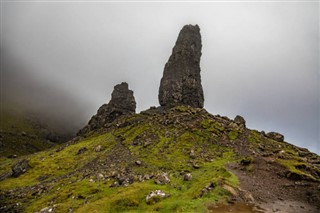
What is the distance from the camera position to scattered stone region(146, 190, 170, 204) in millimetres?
58950

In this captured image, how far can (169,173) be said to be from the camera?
83625mm

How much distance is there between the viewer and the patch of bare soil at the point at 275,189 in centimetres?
5622

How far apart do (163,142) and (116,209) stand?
2880 inches

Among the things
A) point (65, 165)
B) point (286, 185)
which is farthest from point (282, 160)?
point (65, 165)

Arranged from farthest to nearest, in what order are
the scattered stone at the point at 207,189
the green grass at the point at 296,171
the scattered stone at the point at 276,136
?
the scattered stone at the point at 276,136 < the green grass at the point at 296,171 < the scattered stone at the point at 207,189

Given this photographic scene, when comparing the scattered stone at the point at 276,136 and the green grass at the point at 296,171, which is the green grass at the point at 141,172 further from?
the scattered stone at the point at 276,136

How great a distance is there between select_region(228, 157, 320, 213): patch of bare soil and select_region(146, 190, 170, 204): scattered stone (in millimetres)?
18153

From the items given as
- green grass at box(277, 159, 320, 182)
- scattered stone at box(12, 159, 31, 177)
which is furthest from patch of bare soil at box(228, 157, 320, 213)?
scattered stone at box(12, 159, 31, 177)

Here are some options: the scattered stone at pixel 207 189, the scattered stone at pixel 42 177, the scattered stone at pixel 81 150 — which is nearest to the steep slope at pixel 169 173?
the scattered stone at pixel 207 189

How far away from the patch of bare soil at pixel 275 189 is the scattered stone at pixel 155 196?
18153 mm

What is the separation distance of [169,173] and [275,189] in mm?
28611

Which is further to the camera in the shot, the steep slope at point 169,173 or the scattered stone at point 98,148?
the scattered stone at point 98,148

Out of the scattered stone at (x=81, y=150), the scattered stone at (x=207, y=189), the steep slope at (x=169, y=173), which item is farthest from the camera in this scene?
the scattered stone at (x=81, y=150)

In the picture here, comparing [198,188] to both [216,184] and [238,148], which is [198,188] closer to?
[216,184]
